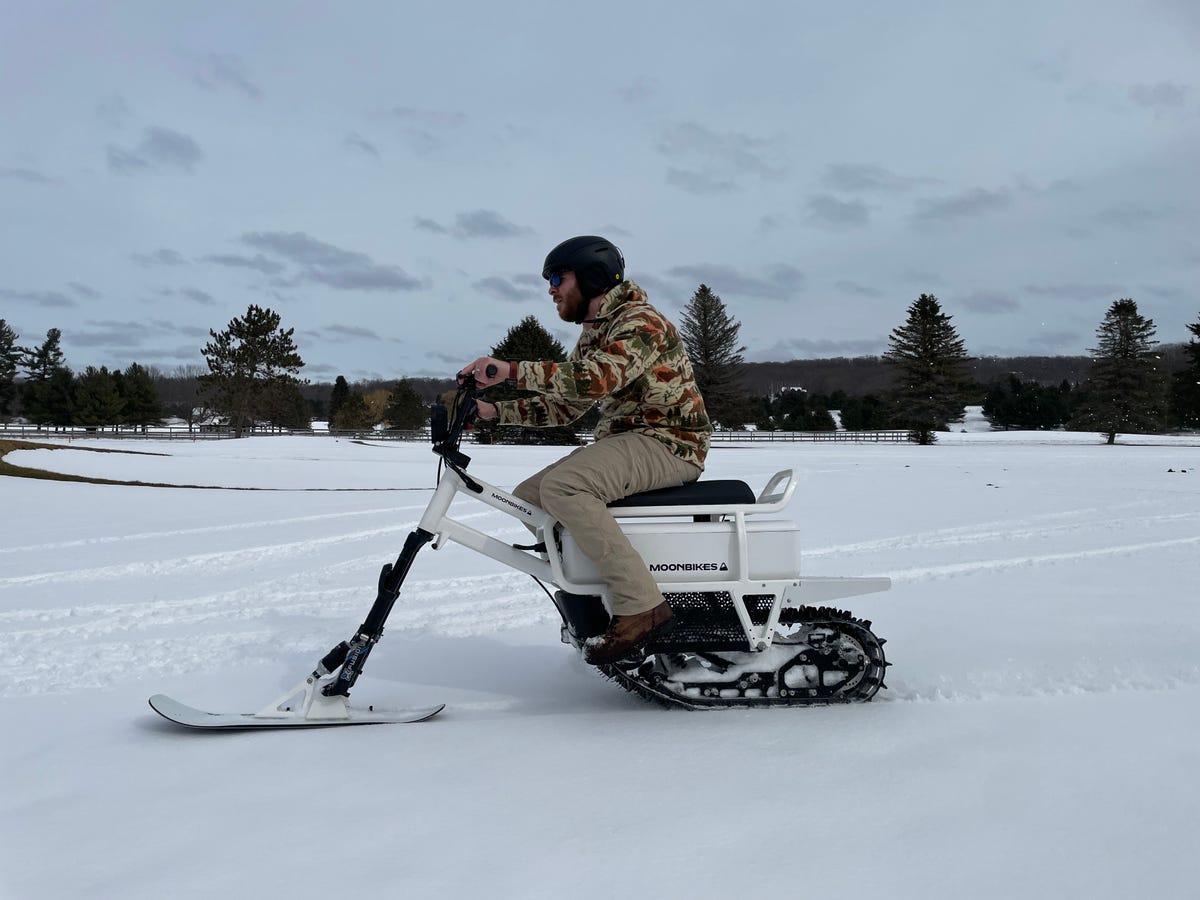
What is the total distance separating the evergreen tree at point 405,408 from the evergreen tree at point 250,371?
17365 millimetres

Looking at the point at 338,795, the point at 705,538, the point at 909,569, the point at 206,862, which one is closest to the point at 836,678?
the point at 705,538

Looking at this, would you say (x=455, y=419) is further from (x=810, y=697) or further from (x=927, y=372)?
(x=927, y=372)

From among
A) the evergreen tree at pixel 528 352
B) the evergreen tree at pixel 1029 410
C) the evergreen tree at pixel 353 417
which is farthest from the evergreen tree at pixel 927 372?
the evergreen tree at pixel 353 417

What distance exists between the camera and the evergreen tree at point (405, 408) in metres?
86.4

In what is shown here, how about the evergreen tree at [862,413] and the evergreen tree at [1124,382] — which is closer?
the evergreen tree at [1124,382]

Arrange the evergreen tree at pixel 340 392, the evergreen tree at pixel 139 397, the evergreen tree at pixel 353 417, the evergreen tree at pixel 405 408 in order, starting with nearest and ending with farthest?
the evergreen tree at pixel 139 397 → the evergreen tree at pixel 405 408 → the evergreen tree at pixel 353 417 → the evergreen tree at pixel 340 392

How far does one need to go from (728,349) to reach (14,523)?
53695 mm

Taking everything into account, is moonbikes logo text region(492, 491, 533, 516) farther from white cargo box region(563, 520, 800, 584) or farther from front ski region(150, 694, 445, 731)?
front ski region(150, 694, 445, 731)

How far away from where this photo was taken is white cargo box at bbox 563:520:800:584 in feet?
11.4

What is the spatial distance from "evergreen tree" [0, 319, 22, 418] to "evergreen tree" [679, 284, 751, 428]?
64.4 m

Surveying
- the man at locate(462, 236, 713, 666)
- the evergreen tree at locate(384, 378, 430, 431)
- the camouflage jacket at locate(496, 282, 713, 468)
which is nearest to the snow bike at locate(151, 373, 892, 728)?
the man at locate(462, 236, 713, 666)

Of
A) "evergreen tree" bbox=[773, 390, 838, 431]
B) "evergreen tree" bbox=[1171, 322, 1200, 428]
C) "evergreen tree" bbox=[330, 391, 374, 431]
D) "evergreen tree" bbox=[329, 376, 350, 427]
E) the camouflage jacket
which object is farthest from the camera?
"evergreen tree" bbox=[329, 376, 350, 427]

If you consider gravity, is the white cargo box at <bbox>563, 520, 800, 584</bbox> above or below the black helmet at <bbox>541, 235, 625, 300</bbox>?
below

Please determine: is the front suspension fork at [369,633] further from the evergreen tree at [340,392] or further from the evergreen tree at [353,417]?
the evergreen tree at [340,392]
